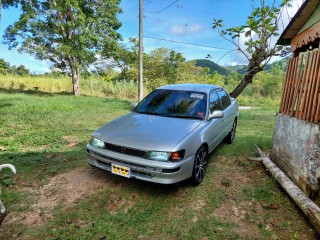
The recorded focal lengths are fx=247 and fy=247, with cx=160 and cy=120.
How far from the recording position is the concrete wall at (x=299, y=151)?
11.5 feet

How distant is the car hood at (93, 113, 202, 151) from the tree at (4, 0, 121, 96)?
1235cm

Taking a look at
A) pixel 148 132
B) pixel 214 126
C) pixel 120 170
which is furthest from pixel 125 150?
pixel 214 126

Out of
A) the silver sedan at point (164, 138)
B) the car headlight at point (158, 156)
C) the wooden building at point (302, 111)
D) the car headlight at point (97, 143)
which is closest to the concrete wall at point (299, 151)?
the wooden building at point (302, 111)

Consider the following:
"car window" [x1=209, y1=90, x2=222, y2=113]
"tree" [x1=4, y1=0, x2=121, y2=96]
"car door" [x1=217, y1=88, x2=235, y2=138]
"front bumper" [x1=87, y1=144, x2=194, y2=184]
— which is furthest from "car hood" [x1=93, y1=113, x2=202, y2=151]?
"tree" [x1=4, y1=0, x2=121, y2=96]

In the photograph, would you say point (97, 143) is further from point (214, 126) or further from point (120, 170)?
point (214, 126)

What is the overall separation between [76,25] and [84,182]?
1313cm

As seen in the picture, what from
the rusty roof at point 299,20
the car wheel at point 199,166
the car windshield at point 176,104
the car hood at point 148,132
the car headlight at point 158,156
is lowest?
the car wheel at point 199,166

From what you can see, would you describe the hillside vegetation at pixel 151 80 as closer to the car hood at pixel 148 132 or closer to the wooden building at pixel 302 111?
the wooden building at pixel 302 111

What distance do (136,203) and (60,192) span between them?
49.2 inches

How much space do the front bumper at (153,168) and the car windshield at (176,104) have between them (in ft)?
3.54

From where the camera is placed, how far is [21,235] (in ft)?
9.36

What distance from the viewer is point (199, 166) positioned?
4035 mm

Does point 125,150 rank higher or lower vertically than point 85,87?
lower

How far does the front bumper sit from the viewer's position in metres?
3.38
